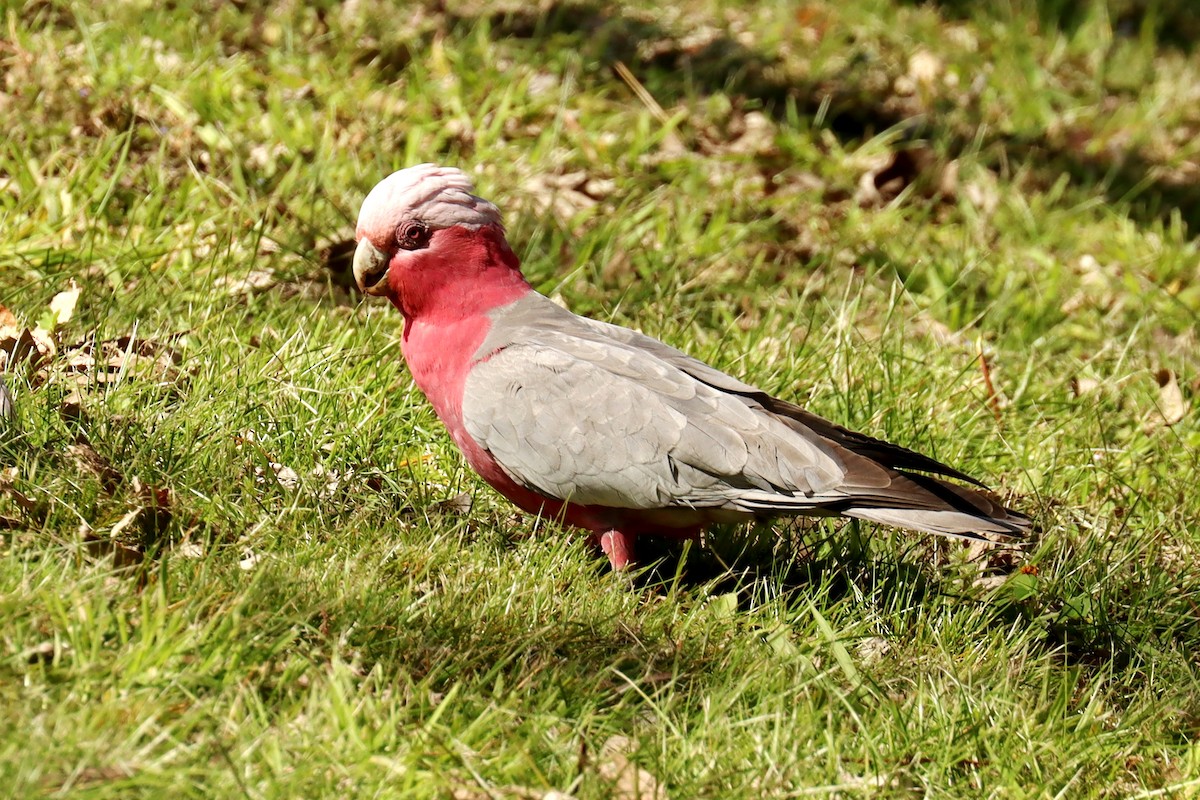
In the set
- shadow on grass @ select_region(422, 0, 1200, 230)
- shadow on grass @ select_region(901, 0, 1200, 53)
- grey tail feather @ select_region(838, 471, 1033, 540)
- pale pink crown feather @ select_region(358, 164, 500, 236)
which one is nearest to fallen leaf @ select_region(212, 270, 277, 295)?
pale pink crown feather @ select_region(358, 164, 500, 236)

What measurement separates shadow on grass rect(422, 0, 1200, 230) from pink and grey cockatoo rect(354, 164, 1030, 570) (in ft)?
9.68

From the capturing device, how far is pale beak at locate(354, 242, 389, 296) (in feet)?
11.5

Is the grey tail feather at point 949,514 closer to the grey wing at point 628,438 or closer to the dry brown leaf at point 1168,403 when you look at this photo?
the grey wing at point 628,438

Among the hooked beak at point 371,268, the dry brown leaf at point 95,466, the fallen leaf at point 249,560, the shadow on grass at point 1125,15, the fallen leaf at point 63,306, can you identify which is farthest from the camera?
the shadow on grass at point 1125,15

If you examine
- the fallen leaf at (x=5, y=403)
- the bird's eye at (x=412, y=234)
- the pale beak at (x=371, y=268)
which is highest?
the bird's eye at (x=412, y=234)

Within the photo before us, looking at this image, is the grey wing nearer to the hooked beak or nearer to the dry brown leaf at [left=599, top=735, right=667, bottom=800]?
the hooked beak

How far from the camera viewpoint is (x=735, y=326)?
4.60 metres

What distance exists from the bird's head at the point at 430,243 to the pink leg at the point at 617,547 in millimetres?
741

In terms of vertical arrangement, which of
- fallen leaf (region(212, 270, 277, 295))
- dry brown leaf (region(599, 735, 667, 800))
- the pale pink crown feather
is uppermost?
the pale pink crown feather

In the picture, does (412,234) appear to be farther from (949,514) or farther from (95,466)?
(949,514)

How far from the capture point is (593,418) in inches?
129

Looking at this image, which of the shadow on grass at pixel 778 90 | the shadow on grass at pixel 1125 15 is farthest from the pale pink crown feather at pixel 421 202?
the shadow on grass at pixel 1125 15

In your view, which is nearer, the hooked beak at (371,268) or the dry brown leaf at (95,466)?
the dry brown leaf at (95,466)

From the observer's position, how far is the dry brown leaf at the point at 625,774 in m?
2.54
